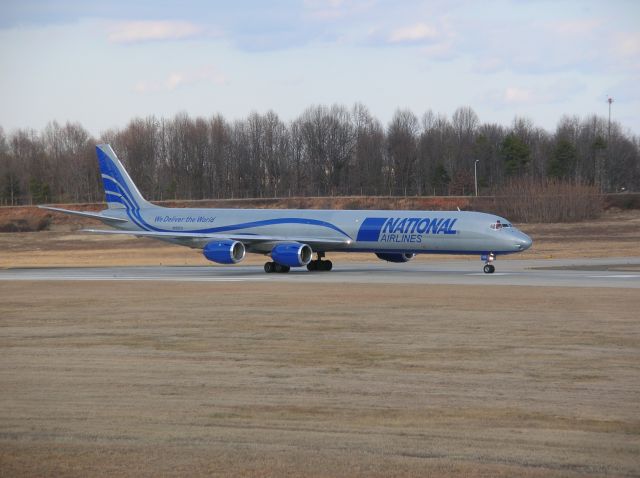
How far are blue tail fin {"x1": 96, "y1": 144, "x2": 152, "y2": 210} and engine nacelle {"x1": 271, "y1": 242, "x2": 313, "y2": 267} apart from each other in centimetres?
1121

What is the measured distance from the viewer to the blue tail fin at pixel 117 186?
53.1m

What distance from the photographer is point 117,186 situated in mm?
53344

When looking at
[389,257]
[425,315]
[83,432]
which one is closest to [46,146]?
[389,257]

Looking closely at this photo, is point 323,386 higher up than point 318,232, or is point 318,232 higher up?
point 318,232

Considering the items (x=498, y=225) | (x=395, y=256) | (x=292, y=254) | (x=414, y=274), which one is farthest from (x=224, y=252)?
(x=498, y=225)

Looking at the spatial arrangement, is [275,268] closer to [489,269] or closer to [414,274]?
[414,274]

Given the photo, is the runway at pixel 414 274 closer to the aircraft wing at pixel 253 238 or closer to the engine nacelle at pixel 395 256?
the engine nacelle at pixel 395 256

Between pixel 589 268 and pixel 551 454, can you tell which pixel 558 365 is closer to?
pixel 551 454

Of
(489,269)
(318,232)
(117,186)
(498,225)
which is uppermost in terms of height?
(117,186)

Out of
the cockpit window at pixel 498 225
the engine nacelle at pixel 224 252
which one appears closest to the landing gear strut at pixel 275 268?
the engine nacelle at pixel 224 252

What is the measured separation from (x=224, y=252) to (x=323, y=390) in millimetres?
29428

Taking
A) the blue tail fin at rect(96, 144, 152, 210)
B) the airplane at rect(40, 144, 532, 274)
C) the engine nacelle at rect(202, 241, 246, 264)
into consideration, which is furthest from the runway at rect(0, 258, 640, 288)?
the blue tail fin at rect(96, 144, 152, 210)

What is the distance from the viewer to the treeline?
137750mm

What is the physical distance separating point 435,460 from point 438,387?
14.7ft
